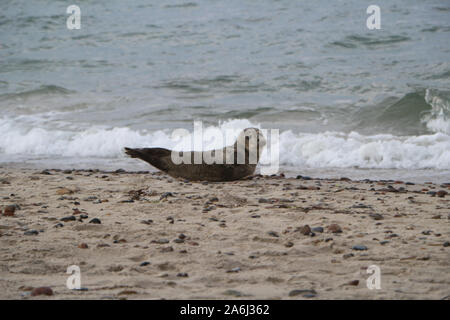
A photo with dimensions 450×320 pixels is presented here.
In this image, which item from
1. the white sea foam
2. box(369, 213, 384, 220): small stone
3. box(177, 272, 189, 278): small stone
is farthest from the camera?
the white sea foam

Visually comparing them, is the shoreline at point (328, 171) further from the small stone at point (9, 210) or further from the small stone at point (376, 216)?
the small stone at point (9, 210)

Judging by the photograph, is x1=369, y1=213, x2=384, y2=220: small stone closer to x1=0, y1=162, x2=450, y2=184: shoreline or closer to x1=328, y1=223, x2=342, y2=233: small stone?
x1=328, y1=223, x2=342, y2=233: small stone

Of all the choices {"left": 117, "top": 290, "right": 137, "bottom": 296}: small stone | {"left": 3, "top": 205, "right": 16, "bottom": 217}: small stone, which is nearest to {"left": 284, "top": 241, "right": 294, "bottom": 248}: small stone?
{"left": 117, "top": 290, "right": 137, "bottom": 296}: small stone

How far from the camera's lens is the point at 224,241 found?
3.74 meters

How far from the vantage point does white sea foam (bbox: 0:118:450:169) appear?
7.59 metres

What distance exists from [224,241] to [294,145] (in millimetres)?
4648

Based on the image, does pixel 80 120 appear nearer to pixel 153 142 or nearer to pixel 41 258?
pixel 153 142

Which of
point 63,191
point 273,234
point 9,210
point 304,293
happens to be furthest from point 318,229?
point 63,191

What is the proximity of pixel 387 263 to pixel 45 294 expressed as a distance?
1834mm

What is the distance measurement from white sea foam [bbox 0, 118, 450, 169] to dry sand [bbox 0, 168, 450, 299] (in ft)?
5.80

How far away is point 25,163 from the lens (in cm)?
809

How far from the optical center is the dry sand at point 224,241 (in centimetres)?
289

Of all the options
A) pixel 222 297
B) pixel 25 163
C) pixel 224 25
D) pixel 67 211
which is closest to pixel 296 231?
pixel 222 297

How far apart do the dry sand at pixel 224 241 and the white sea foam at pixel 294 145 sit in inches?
69.7
